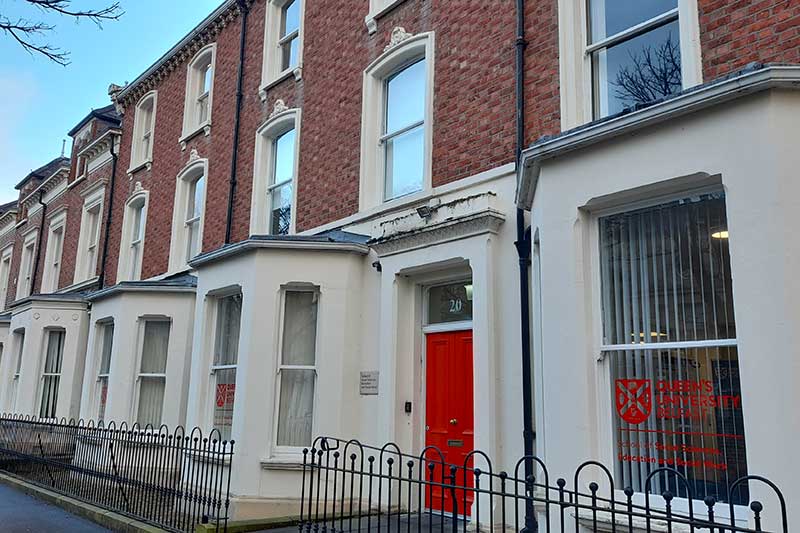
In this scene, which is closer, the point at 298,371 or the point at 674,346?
the point at 674,346

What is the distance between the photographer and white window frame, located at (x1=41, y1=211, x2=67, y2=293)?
20891 millimetres

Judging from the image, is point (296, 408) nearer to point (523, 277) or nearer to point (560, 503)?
point (523, 277)

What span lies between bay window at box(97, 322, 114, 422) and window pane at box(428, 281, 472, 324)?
775 centimetres

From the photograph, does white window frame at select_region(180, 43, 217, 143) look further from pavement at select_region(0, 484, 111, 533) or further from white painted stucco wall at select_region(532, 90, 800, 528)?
white painted stucco wall at select_region(532, 90, 800, 528)

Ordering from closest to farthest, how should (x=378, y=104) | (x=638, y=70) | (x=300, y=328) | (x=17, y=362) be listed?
1. (x=638, y=70)
2. (x=300, y=328)
3. (x=378, y=104)
4. (x=17, y=362)

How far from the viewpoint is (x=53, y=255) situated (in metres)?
21.3

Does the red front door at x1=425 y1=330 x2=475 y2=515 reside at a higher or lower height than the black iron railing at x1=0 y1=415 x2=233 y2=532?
higher

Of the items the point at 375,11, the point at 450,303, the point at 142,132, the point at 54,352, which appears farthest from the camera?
the point at 142,132

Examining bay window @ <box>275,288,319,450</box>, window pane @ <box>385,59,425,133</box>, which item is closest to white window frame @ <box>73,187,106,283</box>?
bay window @ <box>275,288,319,450</box>

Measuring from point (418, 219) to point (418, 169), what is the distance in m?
1.07

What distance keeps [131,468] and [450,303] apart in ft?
15.1

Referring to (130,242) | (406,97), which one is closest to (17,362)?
(130,242)

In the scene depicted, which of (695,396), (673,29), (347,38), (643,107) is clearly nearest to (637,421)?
(695,396)

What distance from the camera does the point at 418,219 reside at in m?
8.18
